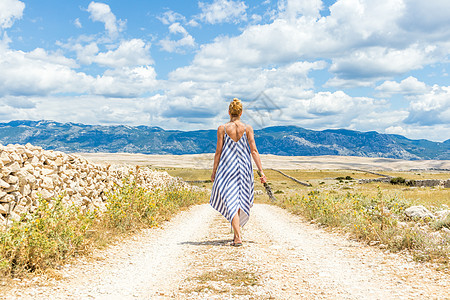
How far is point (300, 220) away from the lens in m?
16.9

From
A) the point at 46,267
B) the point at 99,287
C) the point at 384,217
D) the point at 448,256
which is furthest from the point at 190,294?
the point at 384,217

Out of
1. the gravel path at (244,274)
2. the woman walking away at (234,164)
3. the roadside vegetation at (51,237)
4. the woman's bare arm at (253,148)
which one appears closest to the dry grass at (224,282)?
the gravel path at (244,274)

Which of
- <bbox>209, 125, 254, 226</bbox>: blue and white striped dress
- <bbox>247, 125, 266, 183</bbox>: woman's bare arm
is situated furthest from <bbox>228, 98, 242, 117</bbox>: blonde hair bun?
<bbox>209, 125, 254, 226</bbox>: blue and white striped dress

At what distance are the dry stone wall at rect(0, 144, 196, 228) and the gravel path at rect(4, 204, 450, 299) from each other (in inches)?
97.8

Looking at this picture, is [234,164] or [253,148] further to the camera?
[253,148]

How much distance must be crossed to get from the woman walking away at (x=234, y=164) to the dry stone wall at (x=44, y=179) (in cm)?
400

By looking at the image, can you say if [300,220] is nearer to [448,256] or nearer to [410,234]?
[410,234]

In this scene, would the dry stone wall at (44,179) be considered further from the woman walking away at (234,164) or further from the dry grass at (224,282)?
the dry grass at (224,282)

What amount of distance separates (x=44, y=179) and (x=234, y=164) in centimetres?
689

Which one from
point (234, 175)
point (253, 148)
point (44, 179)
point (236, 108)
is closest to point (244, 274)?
point (234, 175)

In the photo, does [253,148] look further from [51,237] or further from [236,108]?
[51,237]

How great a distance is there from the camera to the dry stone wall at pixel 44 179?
9.61m

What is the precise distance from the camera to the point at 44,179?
1159cm

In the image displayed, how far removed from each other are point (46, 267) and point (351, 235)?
904cm
